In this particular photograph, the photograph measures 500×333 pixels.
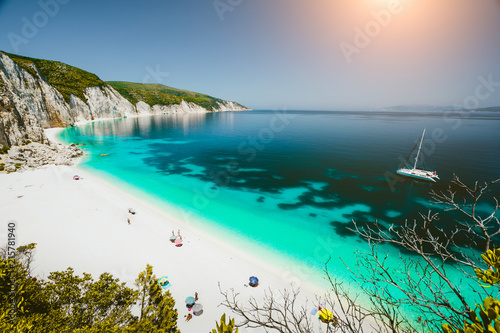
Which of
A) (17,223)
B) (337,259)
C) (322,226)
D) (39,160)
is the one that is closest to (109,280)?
(17,223)

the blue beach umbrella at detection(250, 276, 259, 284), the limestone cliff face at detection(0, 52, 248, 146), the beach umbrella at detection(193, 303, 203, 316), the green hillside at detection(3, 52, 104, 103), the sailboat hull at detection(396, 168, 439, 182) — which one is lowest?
the beach umbrella at detection(193, 303, 203, 316)

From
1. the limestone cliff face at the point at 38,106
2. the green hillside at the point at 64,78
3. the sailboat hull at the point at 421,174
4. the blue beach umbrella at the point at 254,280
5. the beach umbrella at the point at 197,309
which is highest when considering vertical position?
the green hillside at the point at 64,78

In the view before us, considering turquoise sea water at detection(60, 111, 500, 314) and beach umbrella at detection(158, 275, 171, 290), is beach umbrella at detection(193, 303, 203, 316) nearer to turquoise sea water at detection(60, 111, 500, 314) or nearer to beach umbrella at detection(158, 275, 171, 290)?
beach umbrella at detection(158, 275, 171, 290)

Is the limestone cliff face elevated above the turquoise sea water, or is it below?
above

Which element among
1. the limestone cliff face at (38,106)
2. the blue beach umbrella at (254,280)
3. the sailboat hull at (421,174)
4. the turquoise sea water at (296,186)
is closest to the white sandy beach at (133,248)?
the blue beach umbrella at (254,280)

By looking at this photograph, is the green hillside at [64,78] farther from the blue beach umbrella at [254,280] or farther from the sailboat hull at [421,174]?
the sailboat hull at [421,174]

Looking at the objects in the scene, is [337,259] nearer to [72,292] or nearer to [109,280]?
[109,280]

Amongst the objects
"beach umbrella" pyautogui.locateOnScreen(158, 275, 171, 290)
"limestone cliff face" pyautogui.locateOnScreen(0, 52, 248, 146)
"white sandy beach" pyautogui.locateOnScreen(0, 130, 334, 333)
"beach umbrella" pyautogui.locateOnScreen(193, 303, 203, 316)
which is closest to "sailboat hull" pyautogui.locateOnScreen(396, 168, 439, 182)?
"white sandy beach" pyautogui.locateOnScreen(0, 130, 334, 333)

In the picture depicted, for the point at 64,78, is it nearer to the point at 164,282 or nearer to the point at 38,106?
the point at 38,106
